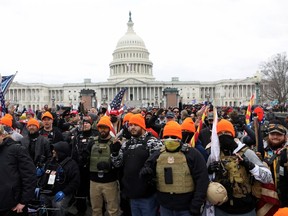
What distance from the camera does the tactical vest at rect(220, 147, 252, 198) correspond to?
4.36 m

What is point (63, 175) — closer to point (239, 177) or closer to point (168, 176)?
point (168, 176)

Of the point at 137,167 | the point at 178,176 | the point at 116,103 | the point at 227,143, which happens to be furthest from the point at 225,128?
the point at 116,103

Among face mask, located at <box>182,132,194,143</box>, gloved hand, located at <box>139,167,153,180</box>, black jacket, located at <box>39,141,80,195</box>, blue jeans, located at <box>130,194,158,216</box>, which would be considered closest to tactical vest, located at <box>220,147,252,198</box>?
gloved hand, located at <box>139,167,153,180</box>

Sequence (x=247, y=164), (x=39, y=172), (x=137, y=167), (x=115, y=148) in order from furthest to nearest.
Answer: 1. (x=39, y=172)
2. (x=115, y=148)
3. (x=137, y=167)
4. (x=247, y=164)

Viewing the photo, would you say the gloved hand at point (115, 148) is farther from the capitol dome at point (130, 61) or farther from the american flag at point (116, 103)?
the capitol dome at point (130, 61)

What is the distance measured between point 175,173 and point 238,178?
2.72ft

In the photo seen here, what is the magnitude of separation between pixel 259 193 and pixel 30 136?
4.82m

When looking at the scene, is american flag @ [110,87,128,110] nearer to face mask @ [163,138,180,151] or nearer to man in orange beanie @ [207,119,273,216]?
face mask @ [163,138,180,151]

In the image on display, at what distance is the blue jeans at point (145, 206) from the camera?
5184 mm

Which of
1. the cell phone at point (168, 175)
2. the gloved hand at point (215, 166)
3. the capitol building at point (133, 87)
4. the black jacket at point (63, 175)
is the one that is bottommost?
the black jacket at point (63, 175)

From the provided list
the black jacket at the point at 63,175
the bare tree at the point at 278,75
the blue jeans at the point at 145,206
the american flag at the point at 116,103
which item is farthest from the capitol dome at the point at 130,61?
the blue jeans at the point at 145,206

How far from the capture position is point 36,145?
22.5 ft

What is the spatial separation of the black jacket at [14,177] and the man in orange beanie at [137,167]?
4.36 feet

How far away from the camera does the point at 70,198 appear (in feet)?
19.7
